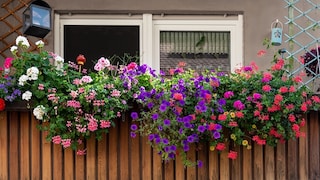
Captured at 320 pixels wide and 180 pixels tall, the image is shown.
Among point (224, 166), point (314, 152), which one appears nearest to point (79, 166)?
point (224, 166)

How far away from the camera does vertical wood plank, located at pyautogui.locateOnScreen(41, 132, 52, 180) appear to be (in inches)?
129

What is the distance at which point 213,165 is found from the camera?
3355 mm

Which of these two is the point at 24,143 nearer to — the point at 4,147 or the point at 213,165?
the point at 4,147

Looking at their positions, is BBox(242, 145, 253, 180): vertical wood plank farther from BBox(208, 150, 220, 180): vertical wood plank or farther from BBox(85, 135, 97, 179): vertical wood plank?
BBox(85, 135, 97, 179): vertical wood plank

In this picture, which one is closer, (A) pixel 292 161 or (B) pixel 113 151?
(B) pixel 113 151

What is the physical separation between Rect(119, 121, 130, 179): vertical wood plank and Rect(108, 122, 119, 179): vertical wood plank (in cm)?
3

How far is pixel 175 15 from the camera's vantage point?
5562 millimetres

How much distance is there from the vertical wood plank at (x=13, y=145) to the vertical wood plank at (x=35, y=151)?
0.11 m

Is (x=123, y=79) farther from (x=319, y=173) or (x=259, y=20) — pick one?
(x=259, y=20)

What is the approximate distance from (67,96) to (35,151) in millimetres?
553

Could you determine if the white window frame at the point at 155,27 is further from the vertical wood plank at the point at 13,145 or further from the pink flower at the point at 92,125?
the pink flower at the point at 92,125

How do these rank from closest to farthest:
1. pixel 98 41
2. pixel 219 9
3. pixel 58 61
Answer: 1. pixel 58 61
2. pixel 219 9
3. pixel 98 41

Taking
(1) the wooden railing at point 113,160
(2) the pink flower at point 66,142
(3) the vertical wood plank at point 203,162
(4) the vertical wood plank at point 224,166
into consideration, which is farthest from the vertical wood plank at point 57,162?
(4) the vertical wood plank at point 224,166

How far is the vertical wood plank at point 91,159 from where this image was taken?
3.28 m
